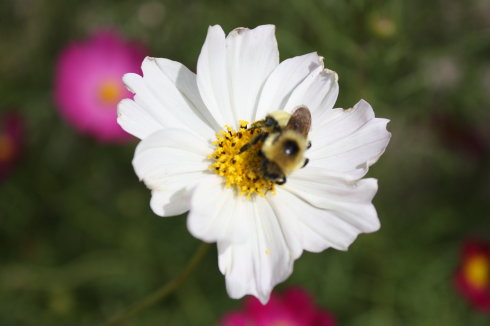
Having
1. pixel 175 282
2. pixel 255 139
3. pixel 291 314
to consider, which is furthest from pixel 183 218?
pixel 255 139

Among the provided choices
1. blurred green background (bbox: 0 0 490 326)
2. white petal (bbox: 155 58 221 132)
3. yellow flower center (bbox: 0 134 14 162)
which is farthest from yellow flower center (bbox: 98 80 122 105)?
white petal (bbox: 155 58 221 132)

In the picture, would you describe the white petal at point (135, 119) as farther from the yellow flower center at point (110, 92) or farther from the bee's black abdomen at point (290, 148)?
the yellow flower center at point (110, 92)

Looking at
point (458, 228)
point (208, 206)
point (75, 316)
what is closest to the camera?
point (208, 206)

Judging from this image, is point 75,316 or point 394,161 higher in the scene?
point 75,316

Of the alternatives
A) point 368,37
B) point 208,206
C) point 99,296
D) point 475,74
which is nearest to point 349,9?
point 368,37

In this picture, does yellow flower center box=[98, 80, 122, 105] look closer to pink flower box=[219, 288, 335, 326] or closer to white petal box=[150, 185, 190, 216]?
pink flower box=[219, 288, 335, 326]

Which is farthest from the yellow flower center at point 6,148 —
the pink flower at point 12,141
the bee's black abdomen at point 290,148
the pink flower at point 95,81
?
the bee's black abdomen at point 290,148

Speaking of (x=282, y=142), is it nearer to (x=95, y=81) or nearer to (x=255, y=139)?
(x=255, y=139)

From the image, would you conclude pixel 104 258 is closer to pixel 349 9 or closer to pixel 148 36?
pixel 148 36
